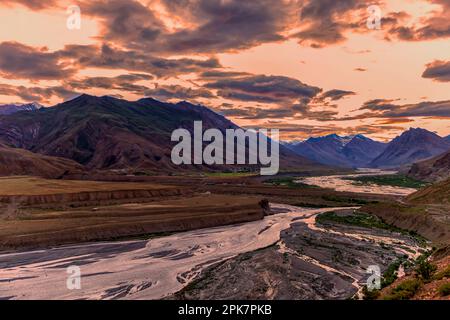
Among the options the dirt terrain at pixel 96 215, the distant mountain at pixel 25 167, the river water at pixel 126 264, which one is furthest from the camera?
the distant mountain at pixel 25 167

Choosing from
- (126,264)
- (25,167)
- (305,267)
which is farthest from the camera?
(25,167)

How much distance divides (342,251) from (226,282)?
2466 cm

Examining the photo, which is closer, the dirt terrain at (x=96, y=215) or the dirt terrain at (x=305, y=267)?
the dirt terrain at (x=305, y=267)

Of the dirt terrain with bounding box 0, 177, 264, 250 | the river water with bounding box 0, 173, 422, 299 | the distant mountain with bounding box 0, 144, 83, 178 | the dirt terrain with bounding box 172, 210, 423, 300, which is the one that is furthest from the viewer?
the distant mountain with bounding box 0, 144, 83, 178

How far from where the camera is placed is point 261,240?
219 ft

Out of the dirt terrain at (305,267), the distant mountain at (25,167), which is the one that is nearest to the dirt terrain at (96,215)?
the dirt terrain at (305,267)

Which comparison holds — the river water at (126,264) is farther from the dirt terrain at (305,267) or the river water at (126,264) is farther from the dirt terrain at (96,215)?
the dirt terrain at (96,215)

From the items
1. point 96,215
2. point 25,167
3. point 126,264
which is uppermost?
point 25,167

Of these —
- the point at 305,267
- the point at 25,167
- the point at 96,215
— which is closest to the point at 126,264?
the point at 305,267

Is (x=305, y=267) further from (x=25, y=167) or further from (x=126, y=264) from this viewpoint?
(x=25, y=167)

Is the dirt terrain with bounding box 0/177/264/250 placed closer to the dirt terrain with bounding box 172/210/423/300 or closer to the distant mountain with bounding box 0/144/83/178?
the dirt terrain with bounding box 172/210/423/300

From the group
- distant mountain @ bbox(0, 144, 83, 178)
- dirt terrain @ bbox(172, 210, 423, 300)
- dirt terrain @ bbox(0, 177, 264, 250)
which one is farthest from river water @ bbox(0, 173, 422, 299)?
distant mountain @ bbox(0, 144, 83, 178)

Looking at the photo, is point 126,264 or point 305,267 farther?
point 126,264
